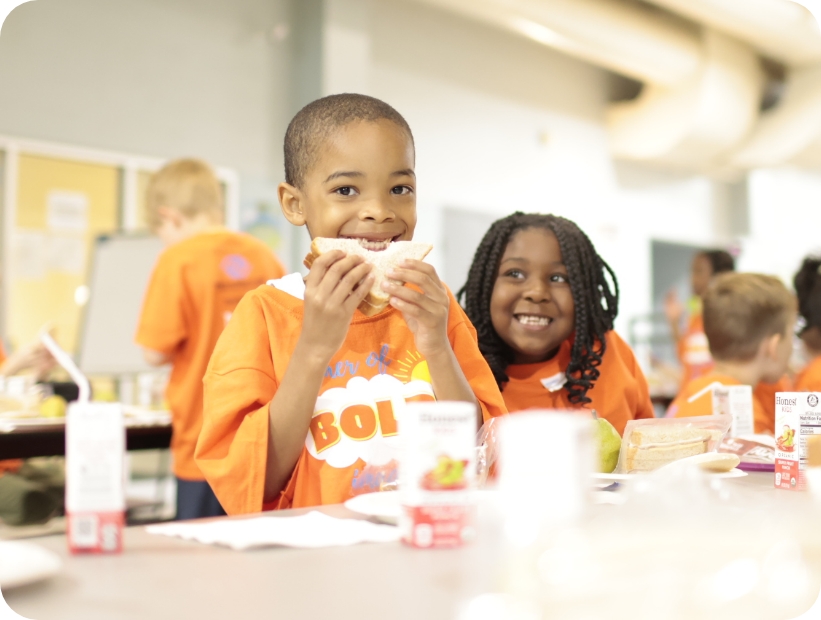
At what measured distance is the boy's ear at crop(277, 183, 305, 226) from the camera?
1.55 metres

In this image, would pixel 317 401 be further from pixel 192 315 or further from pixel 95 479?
pixel 192 315

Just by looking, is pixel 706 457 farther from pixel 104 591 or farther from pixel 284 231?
pixel 284 231

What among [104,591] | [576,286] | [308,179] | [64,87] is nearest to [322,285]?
[308,179]

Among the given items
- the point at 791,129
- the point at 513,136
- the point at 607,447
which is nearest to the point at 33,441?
the point at 607,447

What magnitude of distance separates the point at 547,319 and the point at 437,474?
43.3 inches

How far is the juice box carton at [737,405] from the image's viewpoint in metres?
2.04

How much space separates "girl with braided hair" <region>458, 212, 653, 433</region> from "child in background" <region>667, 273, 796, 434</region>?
712 millimetres

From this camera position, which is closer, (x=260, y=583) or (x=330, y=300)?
(x=260, y=583)

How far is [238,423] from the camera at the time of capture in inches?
50.9

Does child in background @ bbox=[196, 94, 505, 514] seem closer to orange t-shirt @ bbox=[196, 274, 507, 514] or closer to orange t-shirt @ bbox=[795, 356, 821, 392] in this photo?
orange t-shirt @ bbox=[196, 274, 507, 514]

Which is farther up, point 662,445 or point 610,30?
point 610,30

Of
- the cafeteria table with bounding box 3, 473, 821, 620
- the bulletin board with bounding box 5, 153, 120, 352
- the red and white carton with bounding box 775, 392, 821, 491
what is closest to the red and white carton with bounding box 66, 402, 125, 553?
the cafeteria table with bounding box 3, 473, 821, 620

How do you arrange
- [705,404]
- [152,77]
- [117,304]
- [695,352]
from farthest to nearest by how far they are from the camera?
[152,77], [695,352], [117,304], [705,404]

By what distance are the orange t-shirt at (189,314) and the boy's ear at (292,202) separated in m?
1.41
